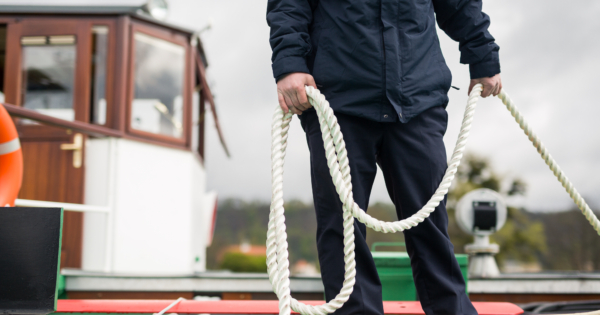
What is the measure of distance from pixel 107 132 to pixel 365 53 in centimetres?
259

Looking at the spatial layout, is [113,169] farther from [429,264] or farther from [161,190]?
[429,264]

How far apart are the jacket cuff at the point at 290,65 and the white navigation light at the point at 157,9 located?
119 inches

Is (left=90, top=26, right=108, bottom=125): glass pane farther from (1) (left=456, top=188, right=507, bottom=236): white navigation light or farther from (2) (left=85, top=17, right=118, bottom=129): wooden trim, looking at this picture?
(1) (left=456, top=188, right=507, bottom=236): white navigation light

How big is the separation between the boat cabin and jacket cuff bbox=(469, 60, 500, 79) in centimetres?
252

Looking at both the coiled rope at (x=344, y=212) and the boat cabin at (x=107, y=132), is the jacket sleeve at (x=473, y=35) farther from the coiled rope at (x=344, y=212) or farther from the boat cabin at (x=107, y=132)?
the boat cabin at (x=107, y=132)

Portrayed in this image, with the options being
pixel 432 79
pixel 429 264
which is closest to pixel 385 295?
pixel 429 264

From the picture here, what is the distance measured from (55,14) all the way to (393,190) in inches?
133

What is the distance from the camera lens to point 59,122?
8.71 ft

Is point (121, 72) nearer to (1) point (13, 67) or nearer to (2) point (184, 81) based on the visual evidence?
(2) point (184, 81)

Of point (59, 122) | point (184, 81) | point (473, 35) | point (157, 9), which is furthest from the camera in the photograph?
point (184, 81)

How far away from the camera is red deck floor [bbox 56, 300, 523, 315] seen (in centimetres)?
157

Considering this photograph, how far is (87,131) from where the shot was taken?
304 centimetres

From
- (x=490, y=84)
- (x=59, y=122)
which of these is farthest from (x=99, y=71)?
(x=490, y=84)

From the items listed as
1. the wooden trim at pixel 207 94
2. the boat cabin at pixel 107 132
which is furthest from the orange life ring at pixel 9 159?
the wooden trim at pixel 207 94
